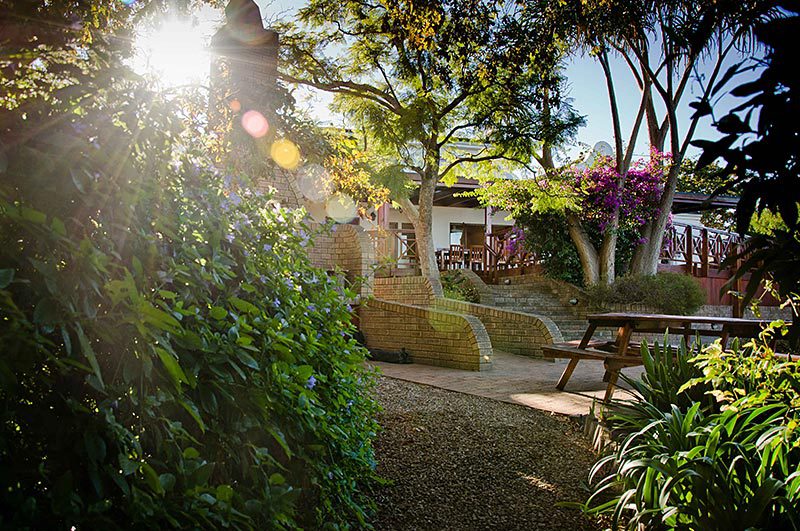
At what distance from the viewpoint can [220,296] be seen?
2.00m

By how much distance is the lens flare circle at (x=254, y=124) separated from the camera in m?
6.00

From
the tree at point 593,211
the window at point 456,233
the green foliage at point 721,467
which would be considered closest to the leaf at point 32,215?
the green foliage at point 721,467

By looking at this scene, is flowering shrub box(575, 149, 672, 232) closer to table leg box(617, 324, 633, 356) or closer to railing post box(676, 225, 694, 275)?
railing post box(676, 225, 694, 275)

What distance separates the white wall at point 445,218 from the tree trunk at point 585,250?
696 cm

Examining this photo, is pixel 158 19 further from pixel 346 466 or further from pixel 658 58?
pixel 658 58

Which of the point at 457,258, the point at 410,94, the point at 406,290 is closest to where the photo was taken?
the point at 406,290

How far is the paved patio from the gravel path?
0.48 meters

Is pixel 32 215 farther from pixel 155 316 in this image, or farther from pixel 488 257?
pixel 488 257

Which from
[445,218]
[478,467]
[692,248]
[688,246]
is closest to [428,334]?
[478,467]

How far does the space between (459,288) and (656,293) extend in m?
4.34

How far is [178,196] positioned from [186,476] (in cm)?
93

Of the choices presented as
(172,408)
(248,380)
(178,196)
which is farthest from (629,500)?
(178,196)

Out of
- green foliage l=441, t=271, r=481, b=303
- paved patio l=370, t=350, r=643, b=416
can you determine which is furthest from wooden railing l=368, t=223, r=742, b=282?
paved patio l=370, t=350, r=643, b=416

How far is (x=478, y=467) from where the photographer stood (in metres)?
3.81
